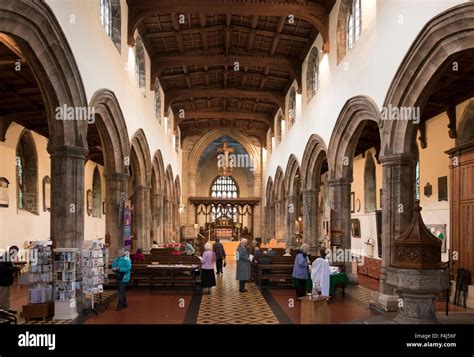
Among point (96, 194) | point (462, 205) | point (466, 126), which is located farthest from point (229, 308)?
point (96, 194)

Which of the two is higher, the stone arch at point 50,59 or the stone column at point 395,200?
the stone arch at point 50,59

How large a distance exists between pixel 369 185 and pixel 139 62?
9.81 meters

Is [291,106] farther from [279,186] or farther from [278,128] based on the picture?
[279,186]

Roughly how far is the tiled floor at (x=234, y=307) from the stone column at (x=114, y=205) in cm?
295

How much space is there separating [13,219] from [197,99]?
13633mm

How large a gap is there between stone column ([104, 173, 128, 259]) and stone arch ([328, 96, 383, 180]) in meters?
5.86

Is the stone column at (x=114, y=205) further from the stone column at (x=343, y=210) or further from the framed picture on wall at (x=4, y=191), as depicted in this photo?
the stone column at (x=343, y=210)

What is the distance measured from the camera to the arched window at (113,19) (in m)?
12.4

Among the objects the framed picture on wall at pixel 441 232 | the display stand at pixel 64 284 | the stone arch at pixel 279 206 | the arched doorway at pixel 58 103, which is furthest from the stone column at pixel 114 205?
the stone arch at pixel 279 206

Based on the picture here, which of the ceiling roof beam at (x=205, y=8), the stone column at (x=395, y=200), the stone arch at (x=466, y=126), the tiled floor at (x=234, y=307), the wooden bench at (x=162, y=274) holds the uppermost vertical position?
the ceiling roof beam at (x=205, y=8)

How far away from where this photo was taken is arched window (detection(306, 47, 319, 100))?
1686cm

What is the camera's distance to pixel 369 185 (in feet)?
62.7

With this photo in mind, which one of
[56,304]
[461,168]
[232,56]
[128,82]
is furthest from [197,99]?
[56,304]

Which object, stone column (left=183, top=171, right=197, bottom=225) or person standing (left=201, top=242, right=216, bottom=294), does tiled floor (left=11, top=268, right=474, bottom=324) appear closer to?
person standing (left=201, top=242, right=216, bottom=294)
